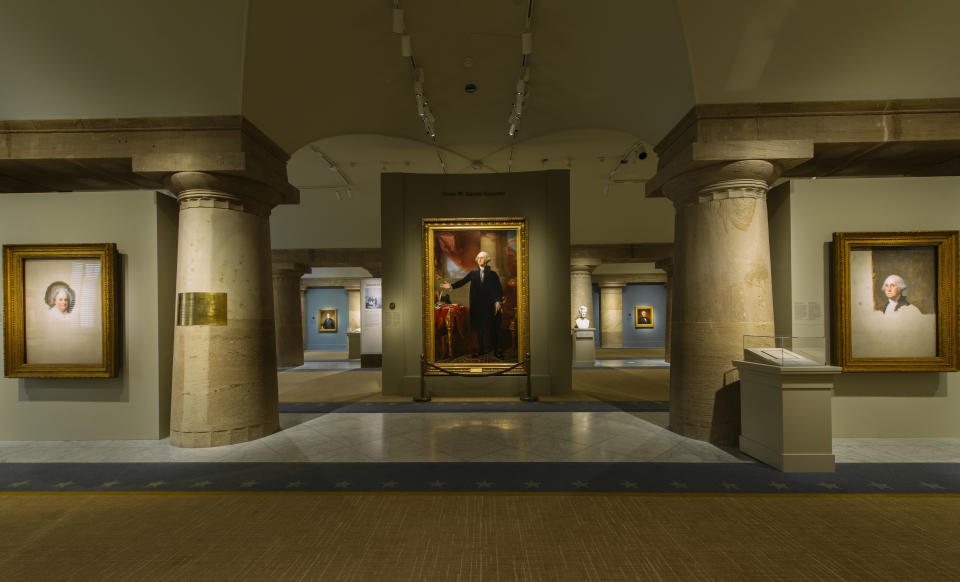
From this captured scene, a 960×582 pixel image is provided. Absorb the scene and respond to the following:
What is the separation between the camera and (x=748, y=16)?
4.63 m

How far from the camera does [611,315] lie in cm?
2352

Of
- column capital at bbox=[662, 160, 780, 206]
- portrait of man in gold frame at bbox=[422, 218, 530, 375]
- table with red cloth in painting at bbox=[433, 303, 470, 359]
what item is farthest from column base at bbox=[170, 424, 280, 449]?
column capital at bbox=[662, 160, 780, 206]

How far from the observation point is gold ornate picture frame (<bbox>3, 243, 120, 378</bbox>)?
18.2 feet

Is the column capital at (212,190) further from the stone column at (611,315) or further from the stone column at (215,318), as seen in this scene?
the stone column at (611,315)

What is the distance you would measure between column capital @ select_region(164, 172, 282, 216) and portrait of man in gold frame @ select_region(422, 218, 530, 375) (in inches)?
146

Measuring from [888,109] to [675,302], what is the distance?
11.7 feet

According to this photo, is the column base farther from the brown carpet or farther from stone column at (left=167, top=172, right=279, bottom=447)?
the brown carpet

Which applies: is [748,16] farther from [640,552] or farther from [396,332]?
[396,332]

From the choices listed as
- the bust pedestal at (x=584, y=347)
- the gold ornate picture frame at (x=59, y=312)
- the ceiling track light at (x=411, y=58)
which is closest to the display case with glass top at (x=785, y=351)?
the ceiling track light at (x=411, y=58)

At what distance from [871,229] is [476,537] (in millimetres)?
6505

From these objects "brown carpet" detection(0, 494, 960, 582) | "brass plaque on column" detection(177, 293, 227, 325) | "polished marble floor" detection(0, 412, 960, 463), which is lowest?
"polished marble floor" detection(0, 412, 960, 463)

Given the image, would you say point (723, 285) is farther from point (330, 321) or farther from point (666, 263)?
point (330, 321)

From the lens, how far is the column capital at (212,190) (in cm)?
526

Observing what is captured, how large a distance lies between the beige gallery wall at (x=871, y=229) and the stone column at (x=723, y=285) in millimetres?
745
